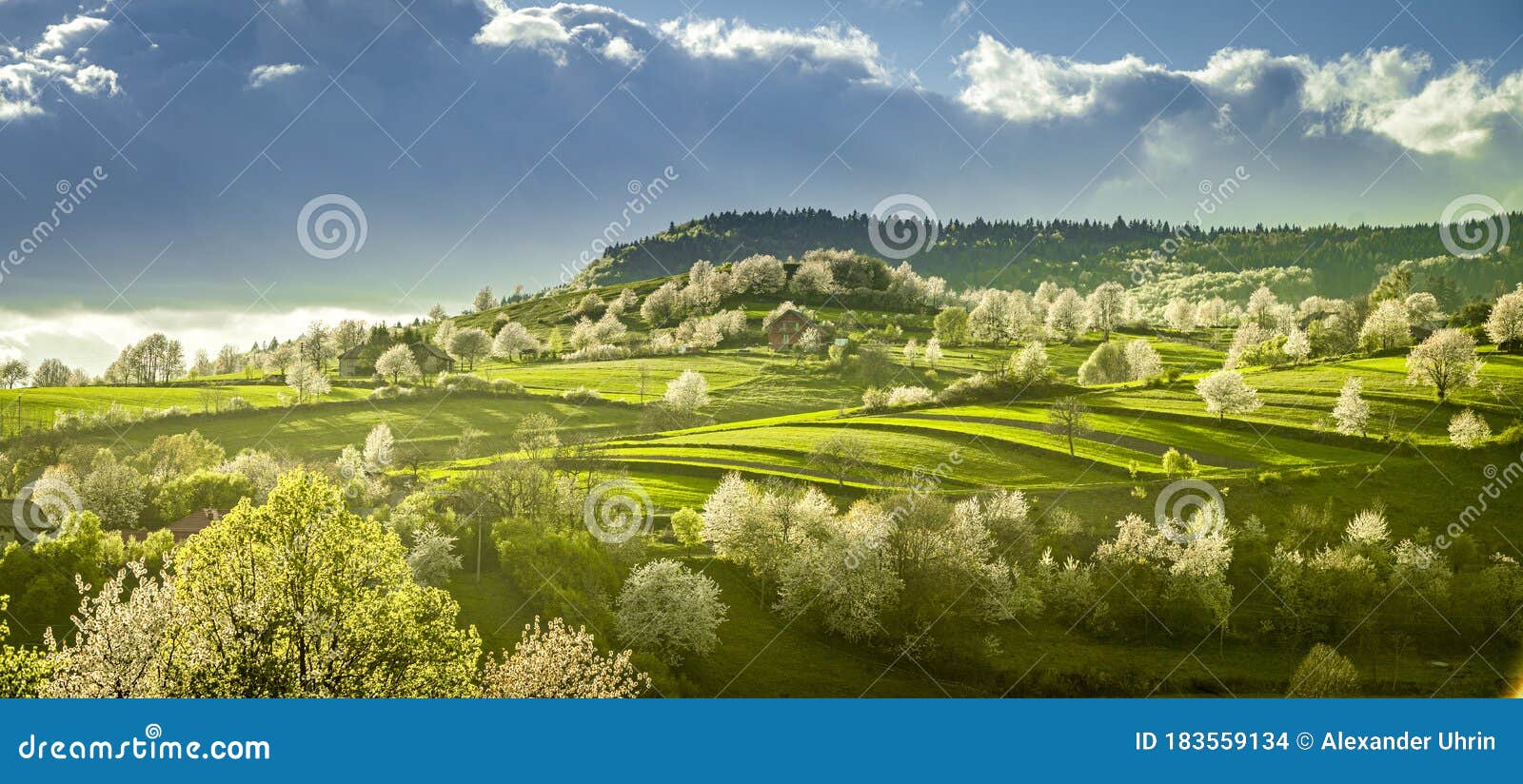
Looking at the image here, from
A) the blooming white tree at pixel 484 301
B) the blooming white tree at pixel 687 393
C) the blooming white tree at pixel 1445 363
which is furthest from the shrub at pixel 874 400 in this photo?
the blooming white tree at pixel 1445 363

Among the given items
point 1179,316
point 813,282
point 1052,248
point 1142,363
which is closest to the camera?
point 1142,363

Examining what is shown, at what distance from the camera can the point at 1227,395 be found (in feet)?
144

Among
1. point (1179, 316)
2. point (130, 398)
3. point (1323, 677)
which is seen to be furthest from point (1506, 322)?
point (130, 398)

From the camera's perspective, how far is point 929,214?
46.2 metres

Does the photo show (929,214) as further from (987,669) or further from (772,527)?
(987,669)

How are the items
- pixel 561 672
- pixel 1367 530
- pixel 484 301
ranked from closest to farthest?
1. pixel 561 672
2. pixel 1367 530
3. pixel 484 301

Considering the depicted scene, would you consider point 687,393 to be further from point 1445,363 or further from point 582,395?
point 1445,363

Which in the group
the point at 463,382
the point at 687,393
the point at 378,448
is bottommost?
the point at 378,448

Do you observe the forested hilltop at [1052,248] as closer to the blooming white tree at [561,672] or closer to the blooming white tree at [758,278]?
the blooming white tree at [758,278]

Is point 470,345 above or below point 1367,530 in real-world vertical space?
above

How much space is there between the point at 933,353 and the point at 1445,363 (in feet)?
92.8

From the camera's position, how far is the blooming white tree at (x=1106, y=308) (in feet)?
250

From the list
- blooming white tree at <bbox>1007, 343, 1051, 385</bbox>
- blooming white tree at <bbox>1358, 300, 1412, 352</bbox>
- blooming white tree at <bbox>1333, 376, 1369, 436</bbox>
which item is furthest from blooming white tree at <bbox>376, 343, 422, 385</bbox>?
blooming white tree at <bbox>1358, 300, 1412, 352</bbox>

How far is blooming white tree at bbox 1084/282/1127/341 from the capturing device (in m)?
76.3
